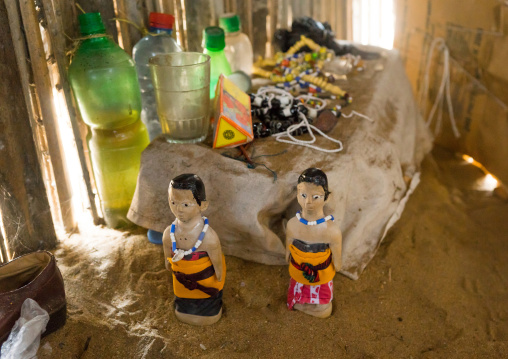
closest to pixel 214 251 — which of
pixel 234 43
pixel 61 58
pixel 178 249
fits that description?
pixel 178 249

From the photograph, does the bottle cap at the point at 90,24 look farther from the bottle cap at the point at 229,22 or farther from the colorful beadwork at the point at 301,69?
the colorful beadwork at the point at 301,69

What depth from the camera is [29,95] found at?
6.90ft

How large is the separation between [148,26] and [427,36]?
236cm

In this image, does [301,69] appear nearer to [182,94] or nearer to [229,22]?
[229,22]

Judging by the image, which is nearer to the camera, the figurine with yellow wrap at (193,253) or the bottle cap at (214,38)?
the figurine with yellow wrap at (193,253)

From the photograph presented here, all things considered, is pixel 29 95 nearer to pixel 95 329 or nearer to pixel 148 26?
pixel 148 26

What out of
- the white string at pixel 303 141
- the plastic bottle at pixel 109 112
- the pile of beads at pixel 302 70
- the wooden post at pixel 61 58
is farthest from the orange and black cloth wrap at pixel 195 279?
the pile of beads at pixel 302 70

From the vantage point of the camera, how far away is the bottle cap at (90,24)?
83.3 inches

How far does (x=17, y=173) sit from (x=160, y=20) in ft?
3.30

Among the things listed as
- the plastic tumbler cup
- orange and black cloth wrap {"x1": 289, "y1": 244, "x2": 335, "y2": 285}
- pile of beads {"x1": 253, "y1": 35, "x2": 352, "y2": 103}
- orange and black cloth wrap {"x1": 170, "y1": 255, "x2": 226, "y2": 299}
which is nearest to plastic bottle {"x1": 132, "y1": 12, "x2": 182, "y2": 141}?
the plastic tumbler cup

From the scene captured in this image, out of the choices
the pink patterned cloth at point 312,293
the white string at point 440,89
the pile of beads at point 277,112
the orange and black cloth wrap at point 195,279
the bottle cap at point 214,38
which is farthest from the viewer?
the white string at point 440,89

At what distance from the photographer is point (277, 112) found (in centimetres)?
245

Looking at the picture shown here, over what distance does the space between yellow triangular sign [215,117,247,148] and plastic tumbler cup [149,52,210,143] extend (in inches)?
5.7

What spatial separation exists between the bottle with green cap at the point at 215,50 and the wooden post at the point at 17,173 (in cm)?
96
